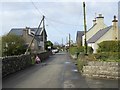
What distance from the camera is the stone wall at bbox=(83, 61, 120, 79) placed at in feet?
56.4

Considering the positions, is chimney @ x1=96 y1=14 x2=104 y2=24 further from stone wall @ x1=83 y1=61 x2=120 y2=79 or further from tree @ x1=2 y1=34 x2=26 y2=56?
stone wall @ x1=83 y1=61 x2=120 y2=79

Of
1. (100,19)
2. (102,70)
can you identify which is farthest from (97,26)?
(102,70)

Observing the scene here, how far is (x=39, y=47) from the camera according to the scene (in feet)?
312

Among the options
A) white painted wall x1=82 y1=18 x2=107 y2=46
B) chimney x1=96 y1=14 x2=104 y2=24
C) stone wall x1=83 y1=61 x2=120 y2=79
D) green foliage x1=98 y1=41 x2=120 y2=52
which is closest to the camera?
stone wall x1=83 y1=61 x2=120 y2=79

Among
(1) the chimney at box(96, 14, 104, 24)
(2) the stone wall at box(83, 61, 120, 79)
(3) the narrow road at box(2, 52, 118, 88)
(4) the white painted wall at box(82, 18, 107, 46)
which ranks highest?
(1) the chimney at box(96, 14, 104, 24)

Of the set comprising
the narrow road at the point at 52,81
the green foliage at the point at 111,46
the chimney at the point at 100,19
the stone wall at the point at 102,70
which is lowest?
the narrow road at the point at 52,81

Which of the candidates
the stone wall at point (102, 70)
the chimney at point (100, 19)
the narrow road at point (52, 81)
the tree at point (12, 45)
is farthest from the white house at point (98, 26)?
the stone wall at point (102, 70)

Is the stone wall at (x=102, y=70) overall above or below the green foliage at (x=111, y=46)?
below

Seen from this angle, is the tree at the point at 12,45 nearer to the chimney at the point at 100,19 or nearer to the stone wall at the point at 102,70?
the chimney at the point at 100,19

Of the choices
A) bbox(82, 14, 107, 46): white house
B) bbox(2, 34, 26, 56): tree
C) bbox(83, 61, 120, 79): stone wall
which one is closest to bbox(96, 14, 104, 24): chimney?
bbox(82, 14, 107, 46): white house

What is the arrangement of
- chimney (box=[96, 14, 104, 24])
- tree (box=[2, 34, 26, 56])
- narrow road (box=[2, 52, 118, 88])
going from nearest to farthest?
narrow road (box=[2, 52, 118, 88]), tree (box=[2, 34, 26, 56]), chimney (box=[96, 14, 104, 24])

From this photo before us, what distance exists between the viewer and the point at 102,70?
1767 centimetres

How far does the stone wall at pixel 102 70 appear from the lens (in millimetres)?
17188

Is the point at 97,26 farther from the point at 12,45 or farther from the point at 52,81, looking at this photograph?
the point at 52,81
